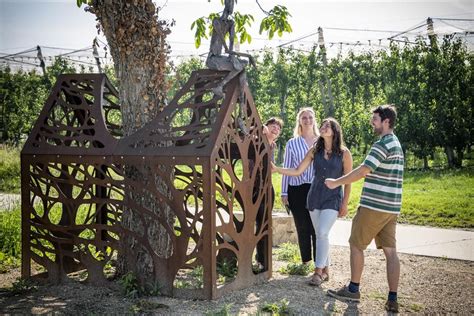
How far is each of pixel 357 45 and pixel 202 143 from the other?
65.4 feet

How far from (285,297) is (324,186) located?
1150 mm

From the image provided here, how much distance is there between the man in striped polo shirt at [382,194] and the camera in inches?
171

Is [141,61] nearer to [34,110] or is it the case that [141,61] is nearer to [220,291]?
[220,291]

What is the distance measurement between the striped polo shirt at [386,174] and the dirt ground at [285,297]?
0.92 metres

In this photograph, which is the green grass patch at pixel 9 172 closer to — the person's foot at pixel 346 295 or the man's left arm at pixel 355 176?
the person's foot at pixel 346 295

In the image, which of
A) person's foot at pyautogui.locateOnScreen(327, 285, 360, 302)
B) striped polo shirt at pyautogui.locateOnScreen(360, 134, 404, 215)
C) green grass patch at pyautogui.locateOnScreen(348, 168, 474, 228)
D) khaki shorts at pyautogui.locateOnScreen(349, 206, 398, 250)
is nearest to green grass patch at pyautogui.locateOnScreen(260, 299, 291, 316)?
person's foot at pyautogui.locateOnScreen(327, 285, 360, 302)

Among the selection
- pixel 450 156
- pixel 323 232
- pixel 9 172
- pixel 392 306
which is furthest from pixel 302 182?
pixel 450 156

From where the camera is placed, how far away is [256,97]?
23000 mm

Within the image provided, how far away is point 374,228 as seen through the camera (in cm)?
443

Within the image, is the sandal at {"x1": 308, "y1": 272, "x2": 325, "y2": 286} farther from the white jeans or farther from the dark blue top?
the dark blue top

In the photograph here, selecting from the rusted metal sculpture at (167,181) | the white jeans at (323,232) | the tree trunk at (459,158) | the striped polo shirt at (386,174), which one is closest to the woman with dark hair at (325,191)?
the white jeans at (323,232)

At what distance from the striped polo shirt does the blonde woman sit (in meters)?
1.35

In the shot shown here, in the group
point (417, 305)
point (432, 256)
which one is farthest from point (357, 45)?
point (417, 305)

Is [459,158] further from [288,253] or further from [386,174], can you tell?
[386,174]
